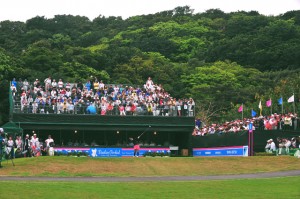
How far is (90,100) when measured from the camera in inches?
2110

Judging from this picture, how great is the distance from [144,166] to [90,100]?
16.3 meters

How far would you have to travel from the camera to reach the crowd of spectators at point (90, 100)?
5191 centimetres

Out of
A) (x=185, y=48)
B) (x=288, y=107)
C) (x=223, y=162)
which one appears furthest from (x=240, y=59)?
(x=223, y=162)

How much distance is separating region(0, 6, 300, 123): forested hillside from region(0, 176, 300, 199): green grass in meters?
40.0

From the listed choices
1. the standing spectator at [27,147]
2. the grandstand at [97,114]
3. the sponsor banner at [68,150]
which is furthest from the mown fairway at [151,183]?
the grandstand at [97,114]

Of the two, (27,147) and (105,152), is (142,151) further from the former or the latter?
(27,147)

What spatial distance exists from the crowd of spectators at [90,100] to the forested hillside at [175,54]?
46.8 ft

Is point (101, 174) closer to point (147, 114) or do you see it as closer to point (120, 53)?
point (147, 114)

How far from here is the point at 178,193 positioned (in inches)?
1002

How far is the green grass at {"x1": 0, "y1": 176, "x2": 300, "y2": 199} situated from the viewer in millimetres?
24438

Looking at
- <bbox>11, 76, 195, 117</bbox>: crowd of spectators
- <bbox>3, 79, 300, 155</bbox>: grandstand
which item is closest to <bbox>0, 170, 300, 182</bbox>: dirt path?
<bbox>3, 79, 300, 155</bbox>: grandstand

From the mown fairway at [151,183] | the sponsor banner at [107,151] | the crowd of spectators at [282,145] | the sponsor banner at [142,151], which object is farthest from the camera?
the sponsor banner at [142,151]

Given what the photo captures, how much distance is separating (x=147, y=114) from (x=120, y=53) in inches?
1878

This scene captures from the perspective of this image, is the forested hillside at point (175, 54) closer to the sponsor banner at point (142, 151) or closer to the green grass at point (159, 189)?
the sponsor banner at point (142, 151)
